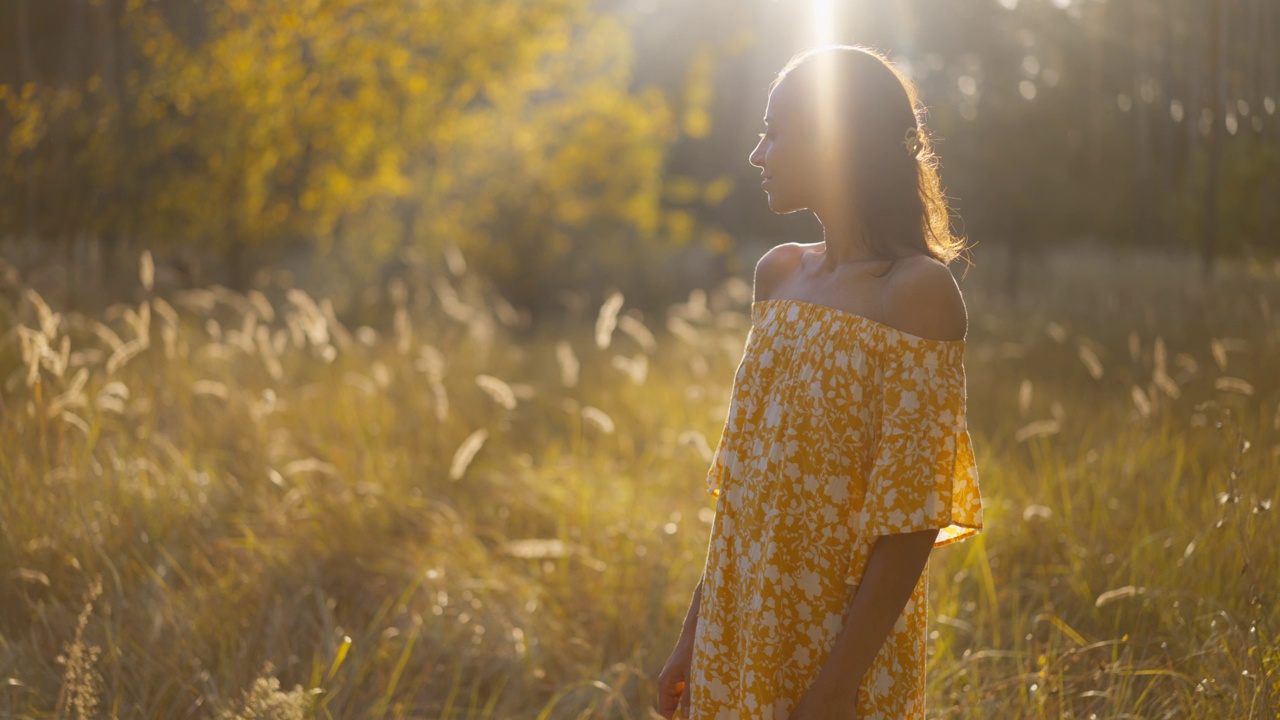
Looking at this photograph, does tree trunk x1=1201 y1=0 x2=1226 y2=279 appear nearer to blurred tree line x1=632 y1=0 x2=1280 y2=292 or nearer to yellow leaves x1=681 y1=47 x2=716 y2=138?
blurred tree line x1=632 y1=0 x2=1280 y2=292

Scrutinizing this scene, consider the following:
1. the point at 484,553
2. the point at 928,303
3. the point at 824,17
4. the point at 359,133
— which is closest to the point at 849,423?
the point at 928,303

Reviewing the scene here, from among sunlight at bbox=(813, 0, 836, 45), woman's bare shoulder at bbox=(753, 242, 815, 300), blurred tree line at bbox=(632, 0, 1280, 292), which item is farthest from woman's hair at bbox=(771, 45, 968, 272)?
sunlight at bbox=(813, 0, 836, 45)

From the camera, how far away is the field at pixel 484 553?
2.71 meters

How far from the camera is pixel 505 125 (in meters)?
10.6

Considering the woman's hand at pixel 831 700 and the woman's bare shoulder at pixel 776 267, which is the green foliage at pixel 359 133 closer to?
the woman's bare shoulder at pixel 776 267

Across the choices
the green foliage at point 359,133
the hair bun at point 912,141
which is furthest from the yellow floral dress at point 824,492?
the green foliage at point 359,133

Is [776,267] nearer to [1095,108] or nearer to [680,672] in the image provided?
[680,672]

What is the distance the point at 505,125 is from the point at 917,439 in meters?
9.76

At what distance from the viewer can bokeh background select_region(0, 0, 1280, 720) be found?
9.62 ft

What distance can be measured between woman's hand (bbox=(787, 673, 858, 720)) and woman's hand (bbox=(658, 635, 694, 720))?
0.39 metres

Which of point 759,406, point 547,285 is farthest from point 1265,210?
point 547,285

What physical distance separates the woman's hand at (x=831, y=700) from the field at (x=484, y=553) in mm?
1167

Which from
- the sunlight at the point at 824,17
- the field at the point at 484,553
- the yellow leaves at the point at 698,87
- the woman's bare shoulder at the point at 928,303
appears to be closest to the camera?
the woman's bare shoulder at the point at 928,303

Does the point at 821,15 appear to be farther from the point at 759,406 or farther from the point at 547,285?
the point at 759,406
